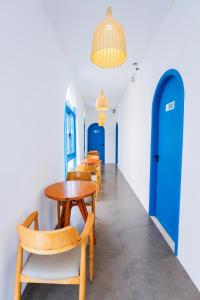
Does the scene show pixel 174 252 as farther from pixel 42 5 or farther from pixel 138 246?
pixel 42 5

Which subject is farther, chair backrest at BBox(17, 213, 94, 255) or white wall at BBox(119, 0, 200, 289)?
white wall at BBox(119, 0, 200, 289)

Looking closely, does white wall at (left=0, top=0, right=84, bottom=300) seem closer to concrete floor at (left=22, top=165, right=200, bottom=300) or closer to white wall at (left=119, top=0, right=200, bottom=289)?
concrete floor at (left=22, top=165, right=200, bottom=300)

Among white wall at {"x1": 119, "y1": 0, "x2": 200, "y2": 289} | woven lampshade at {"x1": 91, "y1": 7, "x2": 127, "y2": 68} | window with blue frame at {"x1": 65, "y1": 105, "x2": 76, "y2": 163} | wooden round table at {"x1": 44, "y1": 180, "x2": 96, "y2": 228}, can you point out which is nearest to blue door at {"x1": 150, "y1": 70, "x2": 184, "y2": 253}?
white wall at {"x1": 119, "y1": 0, "x2": 200, "y2": 289}

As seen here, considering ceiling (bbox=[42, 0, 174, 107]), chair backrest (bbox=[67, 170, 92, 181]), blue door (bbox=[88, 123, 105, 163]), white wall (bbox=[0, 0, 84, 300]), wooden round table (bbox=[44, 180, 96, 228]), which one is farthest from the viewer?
blue door (bbox=[88, 123, 105, 163])

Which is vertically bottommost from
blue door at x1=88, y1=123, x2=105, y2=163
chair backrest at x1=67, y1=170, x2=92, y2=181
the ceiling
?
chair backrest at x1=67, y1=170, x2=92, y2=181

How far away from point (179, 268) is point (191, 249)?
0.32m

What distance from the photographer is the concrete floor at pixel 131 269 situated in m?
1.57

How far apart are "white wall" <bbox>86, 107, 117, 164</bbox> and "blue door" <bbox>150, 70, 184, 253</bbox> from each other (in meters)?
6.48

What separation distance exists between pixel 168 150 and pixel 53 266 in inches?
79.3

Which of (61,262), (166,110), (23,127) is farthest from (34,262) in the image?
(166,110)

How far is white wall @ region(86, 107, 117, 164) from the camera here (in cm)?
941

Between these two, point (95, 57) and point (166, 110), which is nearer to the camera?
point (95, 57)

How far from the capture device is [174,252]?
6.97 feet

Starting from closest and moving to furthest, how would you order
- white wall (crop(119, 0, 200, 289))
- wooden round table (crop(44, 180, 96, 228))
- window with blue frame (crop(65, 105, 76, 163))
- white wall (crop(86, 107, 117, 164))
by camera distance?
1. white wall (crop(119, 0, 200, 289))
2. wooden round table (crop(44, 180, 96, 228))
3. window with blue frame (crop(65, 105, 76, 163))
4. white wall (crop(86, 107, 117, 164))
